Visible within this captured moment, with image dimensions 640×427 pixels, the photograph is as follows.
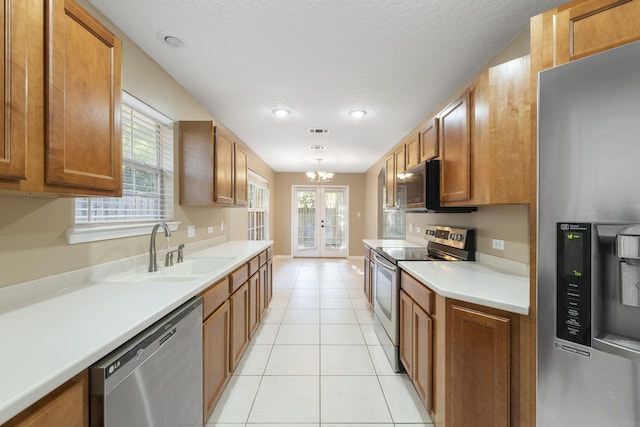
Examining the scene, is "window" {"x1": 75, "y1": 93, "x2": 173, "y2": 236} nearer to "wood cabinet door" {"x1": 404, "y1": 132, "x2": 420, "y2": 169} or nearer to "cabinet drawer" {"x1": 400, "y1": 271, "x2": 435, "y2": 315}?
"cabinet drawer" {"x1": 400, "y1": 271, "x2": 435, "y2": 315}

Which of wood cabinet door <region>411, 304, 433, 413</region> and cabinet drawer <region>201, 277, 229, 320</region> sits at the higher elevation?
cabinet drawer <region>201, 277, 229, 320</region>

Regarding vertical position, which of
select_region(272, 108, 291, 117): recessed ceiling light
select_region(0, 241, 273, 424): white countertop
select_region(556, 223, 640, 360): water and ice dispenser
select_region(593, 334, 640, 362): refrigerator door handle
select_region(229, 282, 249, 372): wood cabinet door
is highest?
select_region(272, 108, 291, 117): recessed ceiling light

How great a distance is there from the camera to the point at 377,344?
2.65m

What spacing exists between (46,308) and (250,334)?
1.67m

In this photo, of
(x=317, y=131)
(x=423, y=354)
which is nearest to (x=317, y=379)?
(x=423, y=354)

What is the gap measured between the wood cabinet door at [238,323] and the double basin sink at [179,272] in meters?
0.28

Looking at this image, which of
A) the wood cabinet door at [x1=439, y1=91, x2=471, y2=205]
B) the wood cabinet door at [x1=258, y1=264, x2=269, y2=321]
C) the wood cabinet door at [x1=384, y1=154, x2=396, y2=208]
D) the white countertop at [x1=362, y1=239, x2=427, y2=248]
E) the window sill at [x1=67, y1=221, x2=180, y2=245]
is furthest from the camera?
the wood cabinet door at [x1=384, y1=154, x2=396, y2=208]

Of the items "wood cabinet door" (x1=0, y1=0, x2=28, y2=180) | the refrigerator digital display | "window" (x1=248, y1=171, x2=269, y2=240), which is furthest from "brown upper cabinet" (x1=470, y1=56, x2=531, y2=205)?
"window" (x1=248, y1=171, x2=269, y2=240)

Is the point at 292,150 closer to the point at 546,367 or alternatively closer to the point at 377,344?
the point at 377,344

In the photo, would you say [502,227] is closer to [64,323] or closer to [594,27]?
[594,27]

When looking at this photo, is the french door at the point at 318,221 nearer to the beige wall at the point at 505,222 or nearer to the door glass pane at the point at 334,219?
the door glass pane at the point at 334,219

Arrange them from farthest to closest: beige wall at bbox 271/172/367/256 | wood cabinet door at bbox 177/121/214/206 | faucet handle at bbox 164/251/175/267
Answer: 1. beige wall at bbox 271/172/367/256
2. wood cabinet door at bbox 177/121/214/206
3. faucet handle at bbox 164/251/175/267

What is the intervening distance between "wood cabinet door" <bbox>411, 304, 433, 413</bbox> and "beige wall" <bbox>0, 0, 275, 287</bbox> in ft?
6.74

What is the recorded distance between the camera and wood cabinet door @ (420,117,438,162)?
2.25 metres
